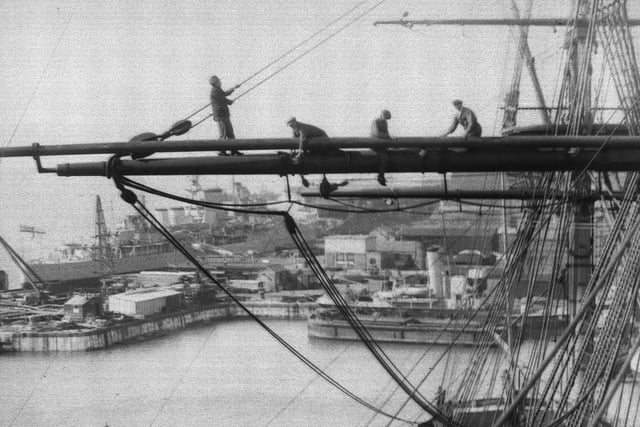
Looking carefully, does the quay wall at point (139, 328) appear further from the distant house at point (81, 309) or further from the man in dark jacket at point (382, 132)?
the man in dark jacket at point (382, 132)

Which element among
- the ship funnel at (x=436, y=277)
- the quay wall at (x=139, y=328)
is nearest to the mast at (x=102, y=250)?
the quay wall at (x=139, y=328)

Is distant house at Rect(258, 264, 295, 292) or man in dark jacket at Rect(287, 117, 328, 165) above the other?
man in dark jacket at Rect(287, 117, 328, 165)

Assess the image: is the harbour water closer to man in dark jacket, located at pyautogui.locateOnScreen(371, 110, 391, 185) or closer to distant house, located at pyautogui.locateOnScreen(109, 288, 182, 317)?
distant house, located at pyautogui.locateOnScreen(109, 288, 182, 317)

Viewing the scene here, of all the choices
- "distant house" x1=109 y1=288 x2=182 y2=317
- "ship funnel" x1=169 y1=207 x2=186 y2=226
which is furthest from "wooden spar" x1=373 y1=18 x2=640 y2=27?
"ship funnel" x1=169 y1=207 x2=186 y2=226

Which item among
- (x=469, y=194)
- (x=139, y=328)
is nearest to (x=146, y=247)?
(x=139, y=328)

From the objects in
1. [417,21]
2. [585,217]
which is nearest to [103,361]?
[417,21]
